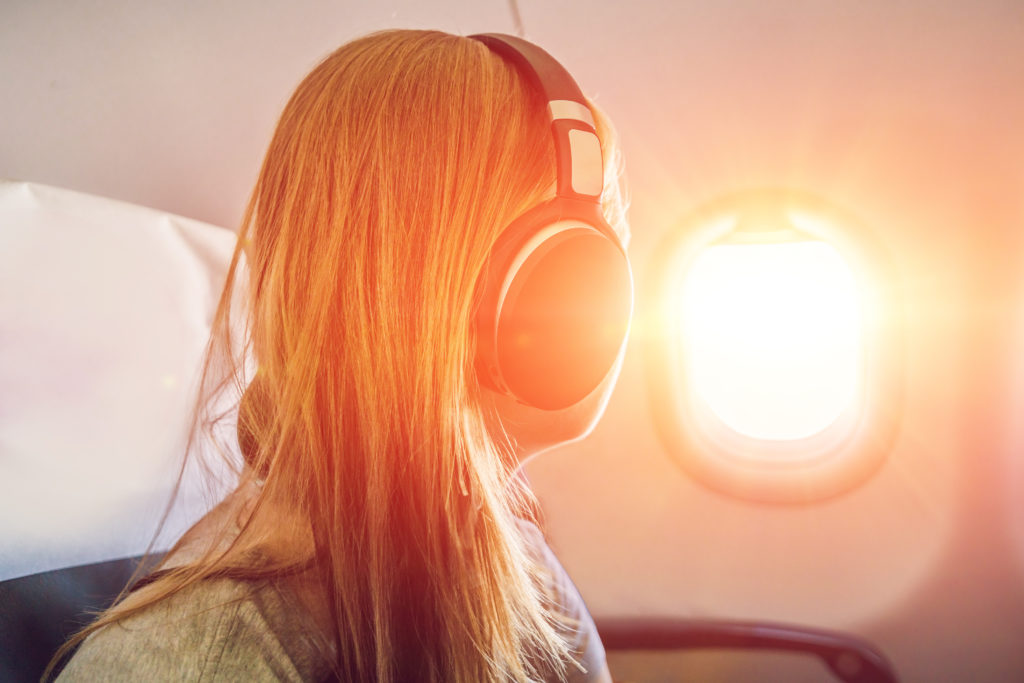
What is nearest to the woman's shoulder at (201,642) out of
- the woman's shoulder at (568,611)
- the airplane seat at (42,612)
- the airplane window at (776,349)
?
the airplane seat at (42,612)

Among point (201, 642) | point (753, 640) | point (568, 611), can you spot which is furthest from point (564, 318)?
point (753, 640)

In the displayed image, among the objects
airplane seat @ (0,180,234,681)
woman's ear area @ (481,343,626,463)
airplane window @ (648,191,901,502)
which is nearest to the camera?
woman's ear area @ (481,343,626,463)

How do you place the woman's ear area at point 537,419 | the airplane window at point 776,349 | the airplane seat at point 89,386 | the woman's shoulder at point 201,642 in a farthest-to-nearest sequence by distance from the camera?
the airplane window at point 776,349 < the airplane seat at point 89,386 < the woman's ear area at point 537,419 < the woman's shoulder at point 201,642

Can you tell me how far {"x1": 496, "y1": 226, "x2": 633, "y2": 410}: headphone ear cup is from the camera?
0.48 m

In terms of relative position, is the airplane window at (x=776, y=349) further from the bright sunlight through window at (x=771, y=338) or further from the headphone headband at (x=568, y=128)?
the headphone headband at (x=568, y=128)

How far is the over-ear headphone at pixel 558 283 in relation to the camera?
0.48 m

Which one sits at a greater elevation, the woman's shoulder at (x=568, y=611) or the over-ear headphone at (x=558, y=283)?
the over-ear headphone at (x=558, y=283)

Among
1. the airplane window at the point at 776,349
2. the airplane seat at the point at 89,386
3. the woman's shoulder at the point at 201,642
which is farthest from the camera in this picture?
the airplane window at the point at 776,349

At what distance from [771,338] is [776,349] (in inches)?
1.0

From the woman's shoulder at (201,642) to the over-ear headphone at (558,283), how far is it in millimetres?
294

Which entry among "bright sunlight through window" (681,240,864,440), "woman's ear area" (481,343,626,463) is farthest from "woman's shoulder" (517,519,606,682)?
"bright sunlight through window" (681,240,864,440)

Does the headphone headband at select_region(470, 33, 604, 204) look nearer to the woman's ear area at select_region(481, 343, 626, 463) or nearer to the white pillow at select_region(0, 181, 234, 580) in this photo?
the woman's ear area at select_region(481, 343, 626, 463)

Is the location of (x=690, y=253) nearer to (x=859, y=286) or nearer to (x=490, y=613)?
(x=859, y=286)

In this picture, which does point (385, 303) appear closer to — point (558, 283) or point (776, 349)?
point (558, 283)
